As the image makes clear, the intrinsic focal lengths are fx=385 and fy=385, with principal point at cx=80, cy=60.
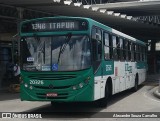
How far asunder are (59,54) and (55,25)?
94 centimetres

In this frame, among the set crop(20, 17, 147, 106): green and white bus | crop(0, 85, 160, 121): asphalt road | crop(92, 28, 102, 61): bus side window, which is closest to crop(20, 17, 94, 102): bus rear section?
crop(20, 17, 147, 106): green and white bus

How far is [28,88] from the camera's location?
1159 centimetres

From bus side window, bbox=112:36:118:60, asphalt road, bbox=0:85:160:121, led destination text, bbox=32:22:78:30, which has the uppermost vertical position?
led destination text, bbox=32:22:78:30

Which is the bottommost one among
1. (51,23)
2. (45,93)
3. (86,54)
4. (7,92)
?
(7,92)

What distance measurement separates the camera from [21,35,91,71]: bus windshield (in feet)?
36.8

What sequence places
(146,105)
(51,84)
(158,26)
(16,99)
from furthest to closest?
(158,26) → (16,99) → (146,105) → (51,84)

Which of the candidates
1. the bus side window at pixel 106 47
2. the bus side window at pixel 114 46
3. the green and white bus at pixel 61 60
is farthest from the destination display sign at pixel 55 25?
the bus side window at pixel 114 46

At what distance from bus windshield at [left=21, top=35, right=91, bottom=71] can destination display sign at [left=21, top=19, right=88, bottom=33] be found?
10.1 inches

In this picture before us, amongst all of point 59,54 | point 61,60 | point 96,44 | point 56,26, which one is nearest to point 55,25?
point 56,26

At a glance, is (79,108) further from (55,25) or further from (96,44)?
(55,25)

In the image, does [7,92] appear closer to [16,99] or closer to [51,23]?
[16,99]

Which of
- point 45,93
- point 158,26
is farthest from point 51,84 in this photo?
point 158,26

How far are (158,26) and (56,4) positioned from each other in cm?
1811

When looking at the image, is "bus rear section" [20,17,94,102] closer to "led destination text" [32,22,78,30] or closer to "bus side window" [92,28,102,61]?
"led destination text" [32,22,78,30]
